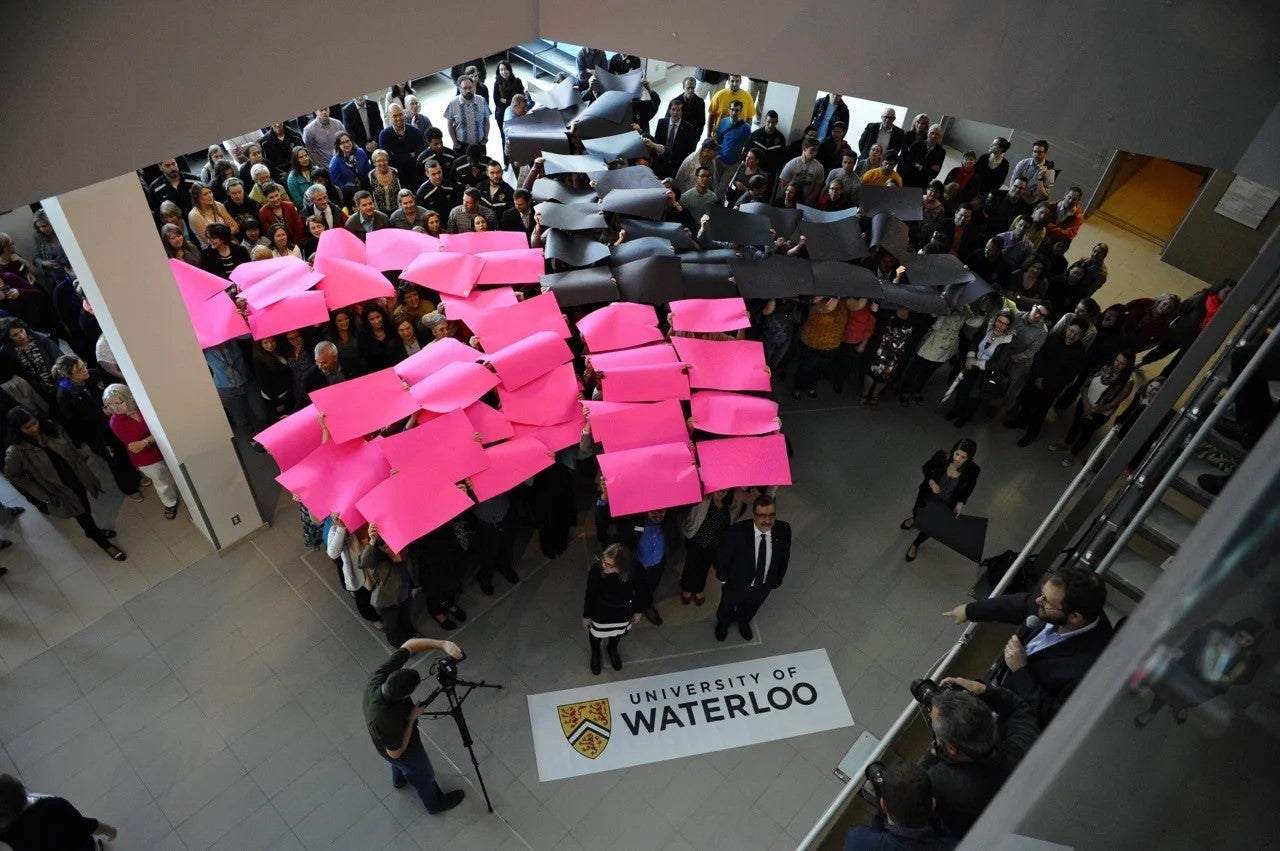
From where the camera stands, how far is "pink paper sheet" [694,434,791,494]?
245 inches

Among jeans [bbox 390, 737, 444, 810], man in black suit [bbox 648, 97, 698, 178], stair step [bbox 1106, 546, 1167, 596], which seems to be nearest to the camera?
stair step [bbox 1106, 546, 1167, 596]

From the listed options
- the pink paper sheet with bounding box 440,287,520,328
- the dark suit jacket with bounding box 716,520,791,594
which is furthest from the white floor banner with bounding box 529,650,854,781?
the pink paper sheet with bounding box 440,287,520,328

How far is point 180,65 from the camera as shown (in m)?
3.03

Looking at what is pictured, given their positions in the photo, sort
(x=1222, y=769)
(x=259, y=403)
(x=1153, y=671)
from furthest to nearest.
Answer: (x=259, y=403) < (x=1222, y=769) < (x=1153, y=671)

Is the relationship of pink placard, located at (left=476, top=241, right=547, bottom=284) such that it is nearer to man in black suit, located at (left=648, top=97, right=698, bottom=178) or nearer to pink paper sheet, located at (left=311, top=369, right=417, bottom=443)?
pink paper sheet, located at (left=311, top=369, right=417, bottom=443)

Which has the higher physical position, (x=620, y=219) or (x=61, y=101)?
(x=61, y=101)

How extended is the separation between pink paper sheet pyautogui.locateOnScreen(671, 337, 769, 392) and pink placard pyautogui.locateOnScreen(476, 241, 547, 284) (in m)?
1.44

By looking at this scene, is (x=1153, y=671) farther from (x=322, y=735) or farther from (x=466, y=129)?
(x=466, y=129)

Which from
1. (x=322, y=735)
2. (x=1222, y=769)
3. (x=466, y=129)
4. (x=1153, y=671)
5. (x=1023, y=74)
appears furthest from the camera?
(x=466, y=129)

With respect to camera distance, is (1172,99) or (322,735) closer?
(1172,99)

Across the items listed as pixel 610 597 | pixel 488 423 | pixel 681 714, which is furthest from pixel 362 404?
pixel 681 714

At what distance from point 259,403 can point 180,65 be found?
16.7 ft

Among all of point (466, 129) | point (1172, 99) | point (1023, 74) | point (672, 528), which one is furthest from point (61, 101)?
point (466, 129)

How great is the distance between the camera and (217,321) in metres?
6.54
